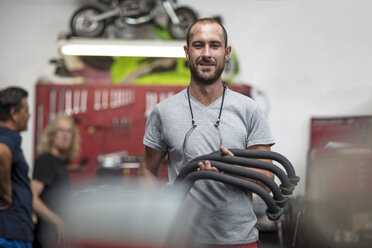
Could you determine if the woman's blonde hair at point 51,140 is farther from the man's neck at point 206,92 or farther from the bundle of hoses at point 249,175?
the bundle of hoses at point 249,175

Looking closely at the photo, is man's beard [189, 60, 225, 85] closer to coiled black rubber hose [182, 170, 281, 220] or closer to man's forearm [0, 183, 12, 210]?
coiled black rubber hose [182, 170, 281, 220]

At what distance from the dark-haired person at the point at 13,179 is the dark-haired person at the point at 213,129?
1015 mm

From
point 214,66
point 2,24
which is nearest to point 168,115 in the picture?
point 214,66

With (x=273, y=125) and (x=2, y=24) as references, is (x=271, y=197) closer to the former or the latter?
(x=273, y=125)

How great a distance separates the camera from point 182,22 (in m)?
5.04

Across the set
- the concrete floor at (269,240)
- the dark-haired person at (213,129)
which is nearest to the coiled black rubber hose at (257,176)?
the dark-haired person at (213,129)

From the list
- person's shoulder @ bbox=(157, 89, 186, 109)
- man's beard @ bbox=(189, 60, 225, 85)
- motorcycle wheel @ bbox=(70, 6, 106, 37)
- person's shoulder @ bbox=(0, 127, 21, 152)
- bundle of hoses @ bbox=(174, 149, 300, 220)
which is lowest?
person's shoulder @ bbox=(0, 127, 21, 152)

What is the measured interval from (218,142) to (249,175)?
0.21 meters

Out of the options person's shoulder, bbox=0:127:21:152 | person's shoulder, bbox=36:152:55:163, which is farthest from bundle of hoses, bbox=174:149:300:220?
person's shoulder, bbox=36:152:55:163

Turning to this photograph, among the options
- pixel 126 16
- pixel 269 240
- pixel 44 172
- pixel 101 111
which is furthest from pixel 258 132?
pixel 126 16

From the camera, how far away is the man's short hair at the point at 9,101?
238 centimetres

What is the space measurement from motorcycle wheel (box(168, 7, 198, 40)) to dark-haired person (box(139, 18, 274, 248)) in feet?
12.1

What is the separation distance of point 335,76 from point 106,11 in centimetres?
271

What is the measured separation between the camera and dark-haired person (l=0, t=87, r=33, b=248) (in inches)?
85.5
